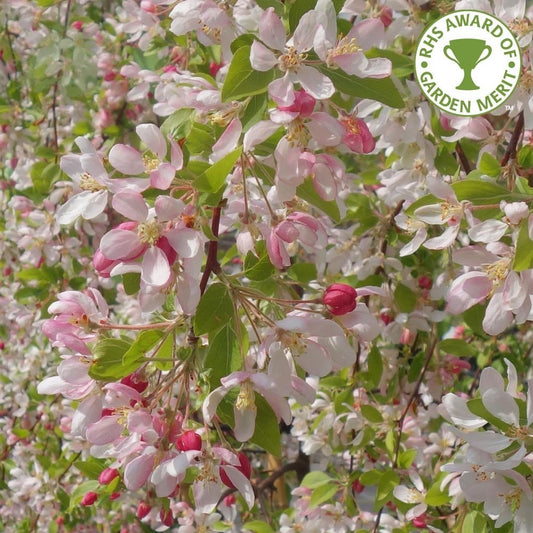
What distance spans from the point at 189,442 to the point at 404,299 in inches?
35.2

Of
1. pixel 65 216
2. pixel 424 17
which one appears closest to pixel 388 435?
pixel 424 17

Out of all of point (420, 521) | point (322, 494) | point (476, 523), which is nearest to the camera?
point (476, 523)

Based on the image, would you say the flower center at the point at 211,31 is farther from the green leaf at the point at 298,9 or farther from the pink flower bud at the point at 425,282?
the pink flower bud at the point at 425,282

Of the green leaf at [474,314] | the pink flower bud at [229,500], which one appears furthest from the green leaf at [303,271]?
the pink flower bud at [229,500]

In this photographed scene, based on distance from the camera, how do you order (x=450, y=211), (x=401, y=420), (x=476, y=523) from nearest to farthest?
(x=450, y=211) < (x=476, y=523) < (x=401, y=420)

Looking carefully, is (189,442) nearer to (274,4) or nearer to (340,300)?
(340,300)

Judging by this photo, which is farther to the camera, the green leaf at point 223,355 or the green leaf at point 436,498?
the green leaf at point 436,498

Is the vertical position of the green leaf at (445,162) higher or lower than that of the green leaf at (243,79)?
lower

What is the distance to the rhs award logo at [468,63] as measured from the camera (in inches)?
41.6

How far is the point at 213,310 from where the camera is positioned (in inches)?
34.8

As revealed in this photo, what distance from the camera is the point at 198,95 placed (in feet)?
3.00

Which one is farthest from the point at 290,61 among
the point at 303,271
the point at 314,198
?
Result: the point at 303,271

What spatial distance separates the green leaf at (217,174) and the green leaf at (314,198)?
4.7 inches

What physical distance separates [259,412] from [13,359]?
2.06m
